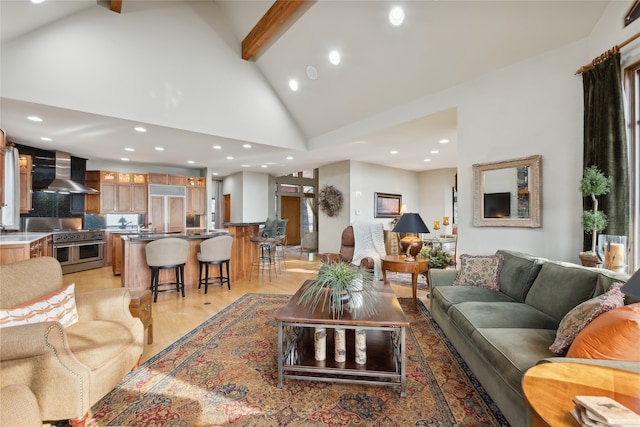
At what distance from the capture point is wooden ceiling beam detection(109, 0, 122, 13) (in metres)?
3.69

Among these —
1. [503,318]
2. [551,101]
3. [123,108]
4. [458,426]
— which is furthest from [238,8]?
[458,426]

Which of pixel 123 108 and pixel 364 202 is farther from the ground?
pixel 123 108

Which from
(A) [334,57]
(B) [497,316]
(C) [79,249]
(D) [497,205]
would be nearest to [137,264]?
(C) [79,249]

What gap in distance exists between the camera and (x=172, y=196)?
7.80 m

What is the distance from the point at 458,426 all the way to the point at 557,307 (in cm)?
120

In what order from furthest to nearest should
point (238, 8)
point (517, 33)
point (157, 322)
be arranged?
point (238, 8) < point (157, 322) < point (517, 33)

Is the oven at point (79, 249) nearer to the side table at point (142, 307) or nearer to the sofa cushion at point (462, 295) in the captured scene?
the side table at point (142, 307)

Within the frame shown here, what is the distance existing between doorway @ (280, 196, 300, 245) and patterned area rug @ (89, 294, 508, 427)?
8370 millimetres

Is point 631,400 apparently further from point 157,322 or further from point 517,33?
point 157,322

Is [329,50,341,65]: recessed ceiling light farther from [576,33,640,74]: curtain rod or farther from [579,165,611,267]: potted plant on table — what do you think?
[579,165,611,267]: potted plant on table

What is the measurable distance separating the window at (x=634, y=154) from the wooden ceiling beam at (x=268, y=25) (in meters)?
3.62

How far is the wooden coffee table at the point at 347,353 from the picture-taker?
1853 mm

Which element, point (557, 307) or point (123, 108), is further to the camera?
point (123, 108)

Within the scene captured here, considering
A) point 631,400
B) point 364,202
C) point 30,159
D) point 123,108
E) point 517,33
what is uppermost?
point 517,33
